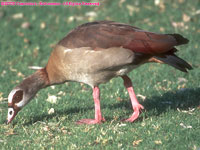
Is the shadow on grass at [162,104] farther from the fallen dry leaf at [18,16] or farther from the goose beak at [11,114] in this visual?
the fallen dry leaf at [18,16]

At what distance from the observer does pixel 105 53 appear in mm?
6441

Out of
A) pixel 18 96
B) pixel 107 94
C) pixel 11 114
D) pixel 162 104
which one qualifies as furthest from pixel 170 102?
pixel 11 114

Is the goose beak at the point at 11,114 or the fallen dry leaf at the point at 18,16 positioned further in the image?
the fallen dry leaf at the point at 18,16

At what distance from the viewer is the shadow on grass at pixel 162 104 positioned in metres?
7.08

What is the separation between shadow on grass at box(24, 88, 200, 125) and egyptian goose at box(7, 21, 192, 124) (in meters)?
0.41

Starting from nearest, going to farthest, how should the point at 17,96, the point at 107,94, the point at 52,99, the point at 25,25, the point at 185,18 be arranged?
the point at 17,96, the point at 52,99, the point at 107,94, the point at 185,18, the point at 25,25

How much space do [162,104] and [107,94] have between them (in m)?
1.22

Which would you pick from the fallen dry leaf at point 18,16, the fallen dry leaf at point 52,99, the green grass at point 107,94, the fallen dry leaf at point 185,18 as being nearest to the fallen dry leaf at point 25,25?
the green grass at point 107,94

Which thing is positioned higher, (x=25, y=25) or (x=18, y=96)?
(x=25, y=25)

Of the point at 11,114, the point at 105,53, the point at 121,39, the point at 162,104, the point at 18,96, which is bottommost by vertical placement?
the point at 162,104

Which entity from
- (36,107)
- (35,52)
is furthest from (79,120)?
(35,52)

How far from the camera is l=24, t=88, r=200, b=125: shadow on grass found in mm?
7077

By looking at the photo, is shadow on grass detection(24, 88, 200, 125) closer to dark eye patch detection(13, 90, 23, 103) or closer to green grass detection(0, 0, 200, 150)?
green grass detection(0, 0, 200, 150)

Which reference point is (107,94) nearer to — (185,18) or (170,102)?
(170,102)
